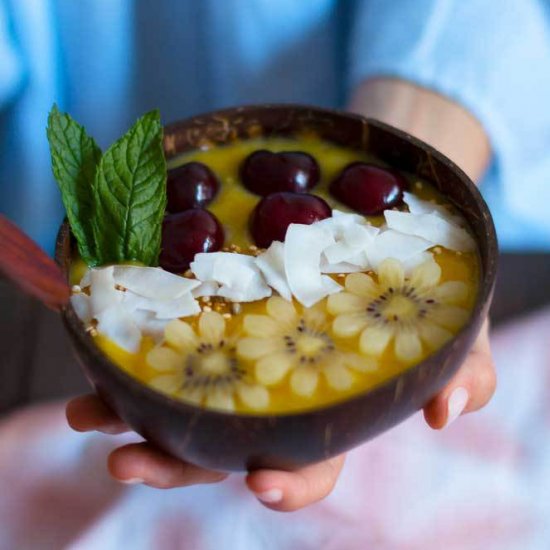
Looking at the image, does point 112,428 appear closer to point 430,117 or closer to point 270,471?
point 270,471

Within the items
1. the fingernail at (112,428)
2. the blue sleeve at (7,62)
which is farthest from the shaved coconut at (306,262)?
the blue sleeve at (7,62)

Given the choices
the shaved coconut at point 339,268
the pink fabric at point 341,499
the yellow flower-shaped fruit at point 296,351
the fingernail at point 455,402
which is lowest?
the pink fabric at point 341,499

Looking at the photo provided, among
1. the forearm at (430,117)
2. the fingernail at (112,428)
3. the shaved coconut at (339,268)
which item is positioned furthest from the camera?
the forearm at (430,117)

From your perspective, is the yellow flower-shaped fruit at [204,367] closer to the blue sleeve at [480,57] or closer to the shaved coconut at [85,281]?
the shaved coconut at [85,281]

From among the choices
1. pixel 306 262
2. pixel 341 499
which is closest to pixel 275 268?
pixel 306 262

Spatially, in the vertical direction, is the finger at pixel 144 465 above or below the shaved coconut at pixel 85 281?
below

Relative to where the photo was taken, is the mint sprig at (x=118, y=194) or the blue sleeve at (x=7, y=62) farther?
the blue sleeve at (x=7, y=62)
